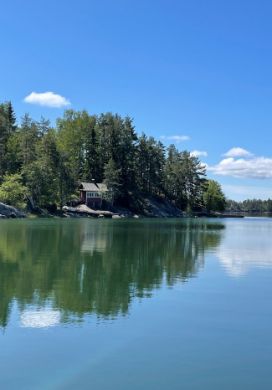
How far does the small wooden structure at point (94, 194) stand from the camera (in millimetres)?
111312

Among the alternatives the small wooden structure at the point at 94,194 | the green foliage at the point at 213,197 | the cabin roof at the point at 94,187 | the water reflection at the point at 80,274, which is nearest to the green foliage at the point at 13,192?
the small wooden structure at the point at 94,194

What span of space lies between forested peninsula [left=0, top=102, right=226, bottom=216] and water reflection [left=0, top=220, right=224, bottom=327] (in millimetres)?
52291

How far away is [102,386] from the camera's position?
969 cm

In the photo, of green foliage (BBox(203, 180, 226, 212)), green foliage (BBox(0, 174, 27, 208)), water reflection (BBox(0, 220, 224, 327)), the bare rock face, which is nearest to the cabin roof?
green foliage (BBox(0, 174, 27, 208))

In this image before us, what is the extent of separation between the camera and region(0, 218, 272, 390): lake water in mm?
10367

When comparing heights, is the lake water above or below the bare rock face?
below

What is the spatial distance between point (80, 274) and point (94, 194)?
8881 cm

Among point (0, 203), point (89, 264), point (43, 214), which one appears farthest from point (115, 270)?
point (43, 214)

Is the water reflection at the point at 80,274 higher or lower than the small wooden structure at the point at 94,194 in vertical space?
lower

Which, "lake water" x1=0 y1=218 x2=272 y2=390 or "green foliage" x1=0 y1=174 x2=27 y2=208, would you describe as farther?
"green foliage" x1=0 y1=174 x2=27 y2=208

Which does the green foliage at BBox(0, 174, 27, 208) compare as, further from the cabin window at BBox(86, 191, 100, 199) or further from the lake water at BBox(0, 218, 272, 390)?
the lake water at BBox(0, 218, 272, 390)

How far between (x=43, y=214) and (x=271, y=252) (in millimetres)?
59630

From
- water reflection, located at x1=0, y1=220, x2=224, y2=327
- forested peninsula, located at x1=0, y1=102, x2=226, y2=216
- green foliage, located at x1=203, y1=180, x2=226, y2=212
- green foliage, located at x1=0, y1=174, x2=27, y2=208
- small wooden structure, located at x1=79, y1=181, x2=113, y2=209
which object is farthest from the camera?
green foliage, located at x1=203, y1=180, x2=226, y2=212

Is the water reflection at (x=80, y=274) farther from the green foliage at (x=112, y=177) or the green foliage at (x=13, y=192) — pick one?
the green foliage at (x=112, y=177)
